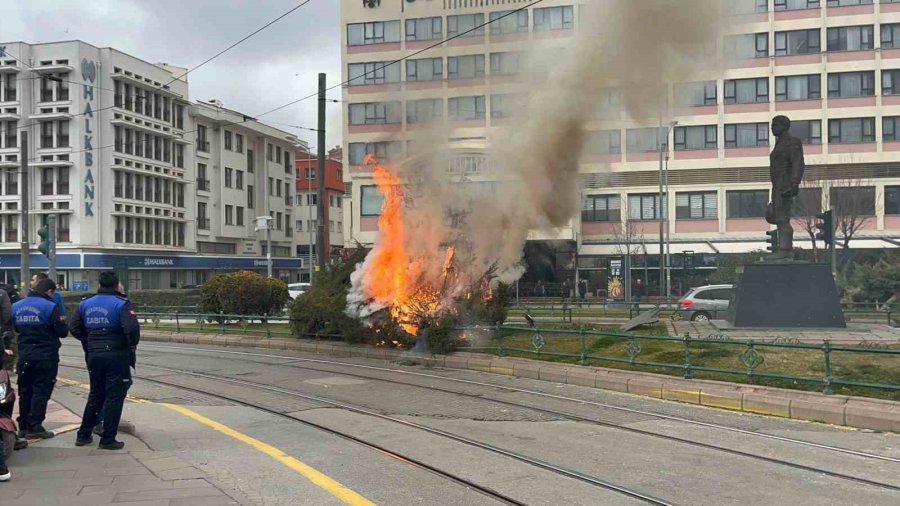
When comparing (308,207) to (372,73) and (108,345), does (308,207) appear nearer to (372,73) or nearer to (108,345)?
(372,73)

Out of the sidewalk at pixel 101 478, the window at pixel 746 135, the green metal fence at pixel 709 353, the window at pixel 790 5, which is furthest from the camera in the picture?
the window at pixel 746 135

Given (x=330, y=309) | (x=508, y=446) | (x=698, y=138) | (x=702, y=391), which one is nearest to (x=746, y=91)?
(x=698, y=138)

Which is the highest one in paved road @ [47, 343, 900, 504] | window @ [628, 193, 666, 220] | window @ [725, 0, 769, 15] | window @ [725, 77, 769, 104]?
window @ [725, 77, 769, 104]

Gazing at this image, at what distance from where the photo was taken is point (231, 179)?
206 feet

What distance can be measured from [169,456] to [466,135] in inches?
423

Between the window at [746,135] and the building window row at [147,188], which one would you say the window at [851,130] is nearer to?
the window at [746,135]

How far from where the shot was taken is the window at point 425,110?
15875 millimetres

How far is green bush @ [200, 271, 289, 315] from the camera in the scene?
23.6 m

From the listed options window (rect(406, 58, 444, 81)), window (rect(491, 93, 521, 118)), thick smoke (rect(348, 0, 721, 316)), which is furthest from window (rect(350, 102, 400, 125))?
window (rect(491, 93, 521, 118))

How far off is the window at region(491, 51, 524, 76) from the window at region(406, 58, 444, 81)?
134 centimetres

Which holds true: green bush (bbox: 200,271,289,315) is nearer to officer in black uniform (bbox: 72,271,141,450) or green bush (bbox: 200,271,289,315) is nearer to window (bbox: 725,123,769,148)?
officer in black uniform (bbox: 72,271,141,450)

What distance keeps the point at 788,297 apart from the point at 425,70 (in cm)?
987

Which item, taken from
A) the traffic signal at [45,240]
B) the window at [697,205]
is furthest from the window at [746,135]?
the traffic signal at [45,240]

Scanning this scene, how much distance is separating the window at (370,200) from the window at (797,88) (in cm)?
3295
